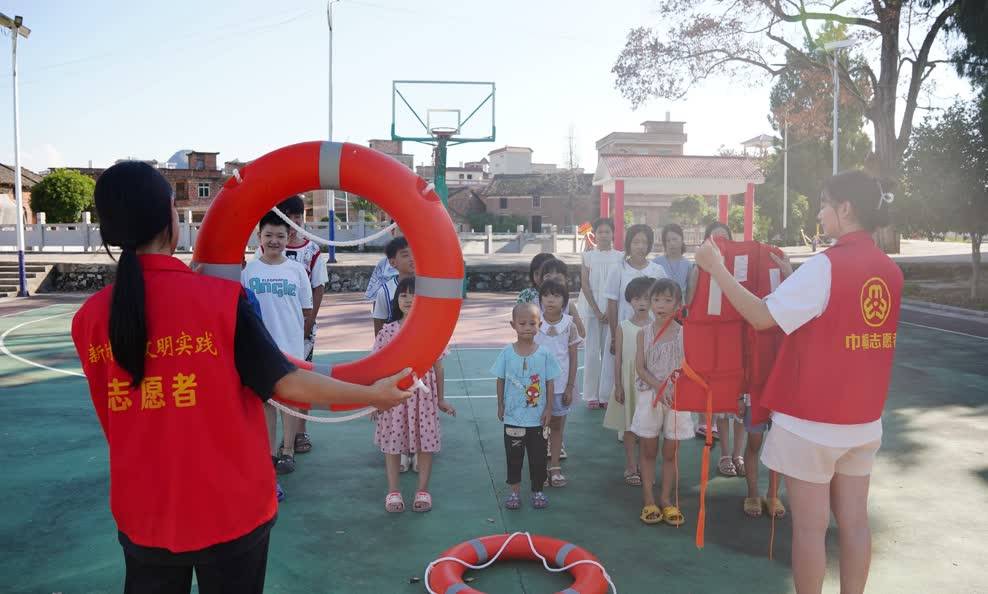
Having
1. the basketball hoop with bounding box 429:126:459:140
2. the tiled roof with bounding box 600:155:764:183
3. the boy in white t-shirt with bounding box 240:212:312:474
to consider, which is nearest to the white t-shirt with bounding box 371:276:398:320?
the boy in white t-shirt with bounding box 240:212:312:474

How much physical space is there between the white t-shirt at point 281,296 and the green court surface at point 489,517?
Answer: 0.87 metres

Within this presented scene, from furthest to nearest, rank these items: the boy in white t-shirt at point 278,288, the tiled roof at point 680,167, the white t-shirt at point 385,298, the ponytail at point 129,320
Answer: the tiled roof at point 680,167, the white t-shirt at point 385,298, the boy in white t-shirt at point 278,288, the ponytail at point 129,320

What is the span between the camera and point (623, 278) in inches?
207

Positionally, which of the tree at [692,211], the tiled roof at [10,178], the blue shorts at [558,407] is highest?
the tiled roof at [10,178]

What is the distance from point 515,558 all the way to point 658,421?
1.01m

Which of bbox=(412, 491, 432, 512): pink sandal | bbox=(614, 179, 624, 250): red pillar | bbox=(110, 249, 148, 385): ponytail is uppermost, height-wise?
bbox=(614, 179, 624, 250): red pillar

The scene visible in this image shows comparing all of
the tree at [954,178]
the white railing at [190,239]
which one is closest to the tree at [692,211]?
the white railing at [190,239]

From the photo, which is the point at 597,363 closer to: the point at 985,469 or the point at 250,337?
the point at 985,469

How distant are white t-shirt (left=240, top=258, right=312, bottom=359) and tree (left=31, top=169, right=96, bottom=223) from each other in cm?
3508

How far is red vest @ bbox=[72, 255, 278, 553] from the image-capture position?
1.68m

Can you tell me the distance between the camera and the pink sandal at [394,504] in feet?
12.9

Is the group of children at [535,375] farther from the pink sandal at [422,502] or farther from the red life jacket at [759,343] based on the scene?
the red life jacket at [759,343]

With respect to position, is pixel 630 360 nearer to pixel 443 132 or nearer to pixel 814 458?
pixel 814 458

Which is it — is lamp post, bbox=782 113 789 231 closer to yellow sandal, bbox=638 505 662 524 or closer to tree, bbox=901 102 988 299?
tree, bbox=901 102 988 299
